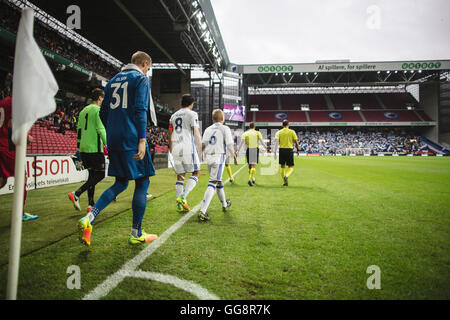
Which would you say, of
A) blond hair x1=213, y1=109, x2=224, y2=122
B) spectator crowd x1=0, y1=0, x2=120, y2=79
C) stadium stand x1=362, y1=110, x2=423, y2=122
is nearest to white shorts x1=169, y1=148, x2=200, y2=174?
blond hair x1=213, y1=109, x2=224, y2=122

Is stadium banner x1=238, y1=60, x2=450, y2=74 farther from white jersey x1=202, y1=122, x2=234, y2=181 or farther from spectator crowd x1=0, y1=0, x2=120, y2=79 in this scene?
white jersey x1=202, y1=122, x2=234, y2=181

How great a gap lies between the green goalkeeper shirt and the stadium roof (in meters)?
11.7

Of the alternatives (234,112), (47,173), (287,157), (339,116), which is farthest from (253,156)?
(339,116)

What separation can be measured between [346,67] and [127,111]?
4386cm

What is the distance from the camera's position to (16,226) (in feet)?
4.45

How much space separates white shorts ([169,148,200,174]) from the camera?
422 centimetres

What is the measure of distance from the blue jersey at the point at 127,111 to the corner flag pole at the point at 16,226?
1093 millimetres

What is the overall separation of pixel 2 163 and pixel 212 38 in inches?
779

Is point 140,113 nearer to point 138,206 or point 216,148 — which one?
point 138,206

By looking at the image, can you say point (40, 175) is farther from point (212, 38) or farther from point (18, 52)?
point (212, 38)

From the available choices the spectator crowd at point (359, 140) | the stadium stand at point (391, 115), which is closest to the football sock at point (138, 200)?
the spectator crowd at point (359, 140)

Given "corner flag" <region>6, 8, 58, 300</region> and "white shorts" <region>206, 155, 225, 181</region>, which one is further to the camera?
"white shorts" <region>206, 155, 225, 181</region>

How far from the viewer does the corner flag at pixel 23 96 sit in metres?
1.38

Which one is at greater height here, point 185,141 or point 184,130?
point 184,130
